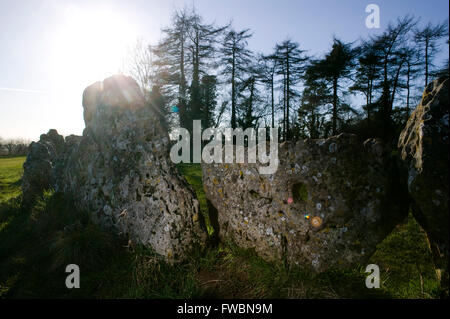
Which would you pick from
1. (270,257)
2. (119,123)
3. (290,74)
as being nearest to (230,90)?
(290,74)

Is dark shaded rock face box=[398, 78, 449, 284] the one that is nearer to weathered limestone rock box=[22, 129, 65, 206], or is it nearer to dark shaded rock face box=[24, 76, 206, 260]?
dark shaded rock face box=[24, 76, 206, 260]

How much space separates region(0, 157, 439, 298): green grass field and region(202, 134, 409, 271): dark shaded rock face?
0.91 feet

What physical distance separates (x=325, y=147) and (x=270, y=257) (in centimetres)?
175

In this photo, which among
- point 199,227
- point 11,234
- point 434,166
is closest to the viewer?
point 434,166

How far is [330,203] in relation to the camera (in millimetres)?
2770

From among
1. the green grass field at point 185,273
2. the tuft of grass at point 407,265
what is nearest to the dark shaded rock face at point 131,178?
the green grass field at point 185,273

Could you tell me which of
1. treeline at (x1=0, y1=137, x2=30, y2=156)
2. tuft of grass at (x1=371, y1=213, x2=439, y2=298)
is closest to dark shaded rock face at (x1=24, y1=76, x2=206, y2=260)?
tuft of grass at (x1=371, y1=213, x2=439, y2=298)

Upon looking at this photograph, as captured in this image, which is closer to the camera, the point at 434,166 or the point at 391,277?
the point at 434,166

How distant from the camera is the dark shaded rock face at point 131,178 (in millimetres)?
3381

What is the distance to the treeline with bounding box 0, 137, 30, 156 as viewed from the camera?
82.6 ft

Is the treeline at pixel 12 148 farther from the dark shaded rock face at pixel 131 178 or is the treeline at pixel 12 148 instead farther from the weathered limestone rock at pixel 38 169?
the dark shaded rock face at pixel 131 178

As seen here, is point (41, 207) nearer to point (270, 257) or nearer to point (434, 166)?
point (270, 257)

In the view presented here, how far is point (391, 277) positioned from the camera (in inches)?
112

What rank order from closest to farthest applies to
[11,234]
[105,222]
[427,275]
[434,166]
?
[434,166]
[427,275]
[105,222]
[11,234]
